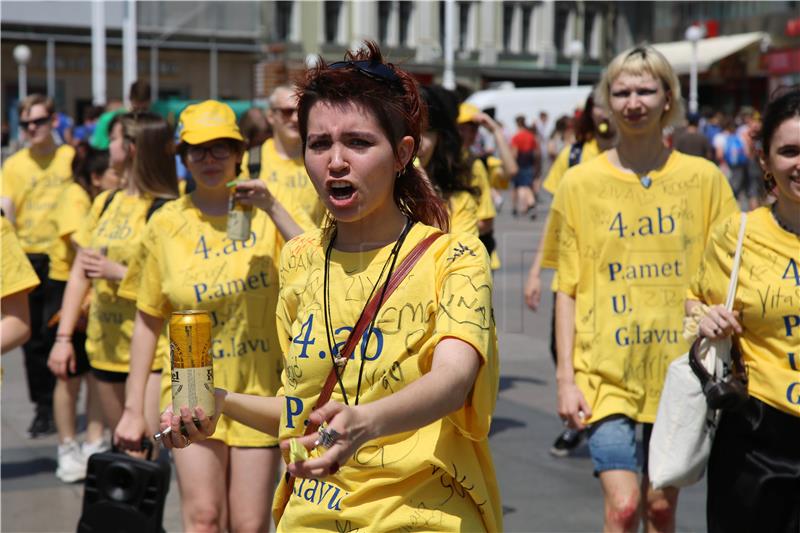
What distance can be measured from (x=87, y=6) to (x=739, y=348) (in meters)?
35.9

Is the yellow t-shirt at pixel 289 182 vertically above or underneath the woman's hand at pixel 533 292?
above

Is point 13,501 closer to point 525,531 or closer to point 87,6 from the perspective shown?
point 525,531

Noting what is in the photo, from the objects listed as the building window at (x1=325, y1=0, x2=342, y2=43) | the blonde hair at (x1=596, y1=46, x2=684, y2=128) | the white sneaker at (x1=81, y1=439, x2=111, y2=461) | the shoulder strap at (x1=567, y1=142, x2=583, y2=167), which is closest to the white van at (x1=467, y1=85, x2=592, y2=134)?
the building window at (x1=325, y1=0, x2=342, y2=43)

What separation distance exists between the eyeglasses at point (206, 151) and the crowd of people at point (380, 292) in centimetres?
1

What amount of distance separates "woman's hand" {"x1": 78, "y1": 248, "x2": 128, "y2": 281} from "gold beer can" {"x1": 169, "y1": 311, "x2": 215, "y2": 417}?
316cm

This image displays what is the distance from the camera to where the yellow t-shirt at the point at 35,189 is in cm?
828

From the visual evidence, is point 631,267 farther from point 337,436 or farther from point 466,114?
point 466,114

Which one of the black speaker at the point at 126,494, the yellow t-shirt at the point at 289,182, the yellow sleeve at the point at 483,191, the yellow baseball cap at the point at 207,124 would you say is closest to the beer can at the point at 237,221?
the yellow baseball cap at the point at 207,124

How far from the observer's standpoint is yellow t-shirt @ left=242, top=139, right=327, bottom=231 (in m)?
5.33

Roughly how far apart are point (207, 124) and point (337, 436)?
2.75m

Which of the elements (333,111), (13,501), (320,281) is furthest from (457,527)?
(13,501)

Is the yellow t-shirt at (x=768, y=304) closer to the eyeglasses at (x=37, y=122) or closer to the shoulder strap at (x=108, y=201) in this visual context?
the shoulder strap at (x=108, y=201)

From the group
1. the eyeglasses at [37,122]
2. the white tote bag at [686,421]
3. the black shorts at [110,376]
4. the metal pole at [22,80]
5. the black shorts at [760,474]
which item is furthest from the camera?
the metal pole at [22,80]

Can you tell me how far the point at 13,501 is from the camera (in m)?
6.48
